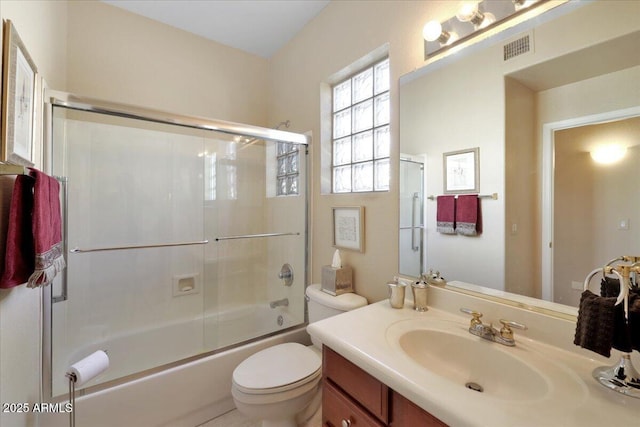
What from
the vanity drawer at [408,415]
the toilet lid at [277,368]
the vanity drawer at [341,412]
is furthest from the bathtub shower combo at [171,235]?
the vanity drawer at [408,415]

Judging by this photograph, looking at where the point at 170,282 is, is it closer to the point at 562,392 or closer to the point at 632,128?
the point at 562,392

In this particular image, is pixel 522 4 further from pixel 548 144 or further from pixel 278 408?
pixel 278 408

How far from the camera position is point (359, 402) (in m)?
0.91

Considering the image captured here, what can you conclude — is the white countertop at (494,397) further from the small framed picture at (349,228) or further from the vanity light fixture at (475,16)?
the vanity light fixture at (475,16)

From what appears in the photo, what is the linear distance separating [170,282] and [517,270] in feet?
7.42

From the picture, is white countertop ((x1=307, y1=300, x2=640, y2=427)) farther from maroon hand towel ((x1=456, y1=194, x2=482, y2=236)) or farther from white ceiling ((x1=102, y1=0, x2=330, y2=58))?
white ceiling ((x1=102, y1=0, x2=330, y2=58))

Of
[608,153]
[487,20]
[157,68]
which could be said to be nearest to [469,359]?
[608,153]

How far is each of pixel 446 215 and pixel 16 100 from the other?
173cm

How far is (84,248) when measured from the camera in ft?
5.89

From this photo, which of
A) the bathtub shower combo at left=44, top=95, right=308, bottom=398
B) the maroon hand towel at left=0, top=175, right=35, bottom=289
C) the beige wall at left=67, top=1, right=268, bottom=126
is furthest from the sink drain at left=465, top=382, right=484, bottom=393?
the beige wall at left=67, top=1, right=268, bottom=126

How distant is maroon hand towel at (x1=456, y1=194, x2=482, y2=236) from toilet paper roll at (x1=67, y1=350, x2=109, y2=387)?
5.22 feet

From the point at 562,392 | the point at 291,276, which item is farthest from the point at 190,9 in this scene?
the point at 562,392

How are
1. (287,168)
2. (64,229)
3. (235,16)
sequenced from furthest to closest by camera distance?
(287,168)
(235,16)
(64,229)

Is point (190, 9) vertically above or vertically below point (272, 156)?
above
